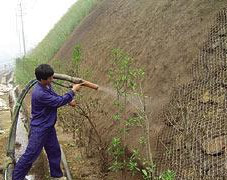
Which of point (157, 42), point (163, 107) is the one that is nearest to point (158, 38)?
point (157, 42)

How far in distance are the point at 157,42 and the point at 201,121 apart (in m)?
3.31

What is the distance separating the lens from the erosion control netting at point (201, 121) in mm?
4848

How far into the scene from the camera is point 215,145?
4.91 m

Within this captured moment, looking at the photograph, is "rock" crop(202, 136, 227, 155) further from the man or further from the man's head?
the man's head

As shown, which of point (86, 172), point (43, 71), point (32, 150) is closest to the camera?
point (43, 71)

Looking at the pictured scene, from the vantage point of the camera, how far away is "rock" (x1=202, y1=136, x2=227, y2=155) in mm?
A: 4816

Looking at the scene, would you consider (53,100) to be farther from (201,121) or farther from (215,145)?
(215,145)

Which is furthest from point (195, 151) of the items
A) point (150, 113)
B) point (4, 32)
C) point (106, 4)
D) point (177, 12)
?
point (4, 32)

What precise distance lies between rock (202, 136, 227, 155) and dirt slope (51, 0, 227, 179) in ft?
3.47

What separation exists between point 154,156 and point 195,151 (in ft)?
2.62

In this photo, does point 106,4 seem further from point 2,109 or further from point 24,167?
point 24,167

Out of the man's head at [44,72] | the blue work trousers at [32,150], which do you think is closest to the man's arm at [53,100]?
the man's head at [44,72]

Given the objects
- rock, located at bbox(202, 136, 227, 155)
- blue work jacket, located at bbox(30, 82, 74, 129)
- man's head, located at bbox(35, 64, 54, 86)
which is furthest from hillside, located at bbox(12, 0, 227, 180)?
man's head, located at bbox(35, 64, 54, 86)

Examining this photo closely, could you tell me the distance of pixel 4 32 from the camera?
118 metres
